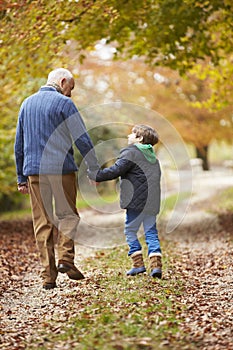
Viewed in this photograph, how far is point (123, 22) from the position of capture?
11453mm

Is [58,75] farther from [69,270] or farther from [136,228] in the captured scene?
[69,270]

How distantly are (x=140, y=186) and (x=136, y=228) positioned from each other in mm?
520

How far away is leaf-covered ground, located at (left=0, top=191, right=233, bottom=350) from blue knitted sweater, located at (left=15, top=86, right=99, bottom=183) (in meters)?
1.35

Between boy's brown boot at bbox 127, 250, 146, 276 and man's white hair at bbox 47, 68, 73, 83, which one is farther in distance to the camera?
boy's brown boot at bbox 127, 250, 146, 276

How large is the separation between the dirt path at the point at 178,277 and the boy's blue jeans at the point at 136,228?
583 millimetres

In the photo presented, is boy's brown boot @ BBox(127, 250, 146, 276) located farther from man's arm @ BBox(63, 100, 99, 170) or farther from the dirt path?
man's arm @ BBox(63, 100, 99, 170)

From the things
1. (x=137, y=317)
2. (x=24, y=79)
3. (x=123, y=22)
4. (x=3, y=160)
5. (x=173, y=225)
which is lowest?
(x=173, y=225)

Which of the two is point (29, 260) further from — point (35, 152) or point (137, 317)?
point (137, 317)

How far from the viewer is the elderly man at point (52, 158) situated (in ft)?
20.5

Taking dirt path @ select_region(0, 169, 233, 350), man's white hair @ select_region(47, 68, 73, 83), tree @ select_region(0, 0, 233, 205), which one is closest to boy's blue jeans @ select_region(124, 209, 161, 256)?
dirt path @ select_region(0, 169, 233, 350)

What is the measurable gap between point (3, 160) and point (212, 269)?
10.1m

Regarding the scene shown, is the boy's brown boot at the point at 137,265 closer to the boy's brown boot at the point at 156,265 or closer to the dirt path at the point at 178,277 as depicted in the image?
the boy's brown boot at the point at 156,265

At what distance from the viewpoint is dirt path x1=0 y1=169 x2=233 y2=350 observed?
16.2 feet

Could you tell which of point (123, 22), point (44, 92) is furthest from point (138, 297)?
point (123, 22)
